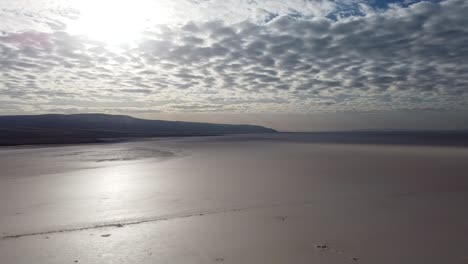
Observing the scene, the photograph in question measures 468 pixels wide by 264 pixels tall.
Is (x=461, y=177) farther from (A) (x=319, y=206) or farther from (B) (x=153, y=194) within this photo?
(B) (x=153, y=194)

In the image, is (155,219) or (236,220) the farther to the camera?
(155,219)

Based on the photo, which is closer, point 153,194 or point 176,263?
point 176,263

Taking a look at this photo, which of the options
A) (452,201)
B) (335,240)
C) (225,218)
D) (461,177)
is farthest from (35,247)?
(461,177)

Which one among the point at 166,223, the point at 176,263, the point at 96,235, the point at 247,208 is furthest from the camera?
the point at 247,208

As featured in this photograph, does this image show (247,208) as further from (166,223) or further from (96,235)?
(96,235)

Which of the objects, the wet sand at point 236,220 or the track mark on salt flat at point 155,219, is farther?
the track mark on salt flat at point 155,219

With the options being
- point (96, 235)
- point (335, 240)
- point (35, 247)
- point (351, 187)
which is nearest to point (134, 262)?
point (96, 235)

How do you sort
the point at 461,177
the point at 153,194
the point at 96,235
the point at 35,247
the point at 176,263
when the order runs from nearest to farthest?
the point at 176,263
the point at 35,247
the point at 96,235
the point at 153,194
the point at 461,177

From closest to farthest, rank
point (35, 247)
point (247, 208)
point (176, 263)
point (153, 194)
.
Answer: point (176, 263)
point (35, 247)
point (247, 208)
point (153, 194)

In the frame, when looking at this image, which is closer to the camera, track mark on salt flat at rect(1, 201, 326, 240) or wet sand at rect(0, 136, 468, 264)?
wet sand at rect(0, 136, 468, 264)

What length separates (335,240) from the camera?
17.7ft

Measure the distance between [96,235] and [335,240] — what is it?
172 inches

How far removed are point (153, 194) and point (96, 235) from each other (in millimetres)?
3355

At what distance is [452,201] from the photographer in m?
8.00
